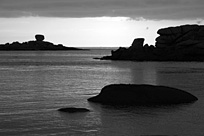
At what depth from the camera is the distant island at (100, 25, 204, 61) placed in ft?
497

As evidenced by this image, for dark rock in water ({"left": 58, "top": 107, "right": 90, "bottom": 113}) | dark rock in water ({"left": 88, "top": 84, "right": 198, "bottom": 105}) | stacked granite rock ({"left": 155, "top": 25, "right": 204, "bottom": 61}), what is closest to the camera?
dark rock in water ({"left": 58, "top": 107, "right": 90, "bottom": 113})

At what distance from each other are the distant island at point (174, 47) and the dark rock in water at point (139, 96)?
11628 cm

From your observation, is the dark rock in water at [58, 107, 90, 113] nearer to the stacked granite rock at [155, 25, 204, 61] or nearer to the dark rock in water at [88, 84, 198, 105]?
the dark rock in water at [88, 84, 198, 105]

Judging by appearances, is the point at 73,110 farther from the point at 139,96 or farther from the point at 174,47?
the point at 174,47

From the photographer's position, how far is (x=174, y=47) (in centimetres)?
15438

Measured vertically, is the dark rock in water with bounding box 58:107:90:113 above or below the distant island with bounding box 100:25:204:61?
below

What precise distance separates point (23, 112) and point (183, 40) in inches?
5233

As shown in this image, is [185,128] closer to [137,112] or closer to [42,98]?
[137,112]

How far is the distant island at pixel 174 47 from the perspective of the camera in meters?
151

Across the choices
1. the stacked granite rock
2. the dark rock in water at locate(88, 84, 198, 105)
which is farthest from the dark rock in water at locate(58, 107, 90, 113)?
the stacked granite rock

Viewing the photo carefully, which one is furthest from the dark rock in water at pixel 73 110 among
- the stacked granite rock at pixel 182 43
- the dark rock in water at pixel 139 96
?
the stacked granite rock at pixel 182 43

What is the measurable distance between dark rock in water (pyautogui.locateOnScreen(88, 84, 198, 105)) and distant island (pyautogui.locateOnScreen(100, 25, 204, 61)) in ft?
381

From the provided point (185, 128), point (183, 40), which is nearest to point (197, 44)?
point (183, 40)

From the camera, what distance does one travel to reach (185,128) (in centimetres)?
2552
